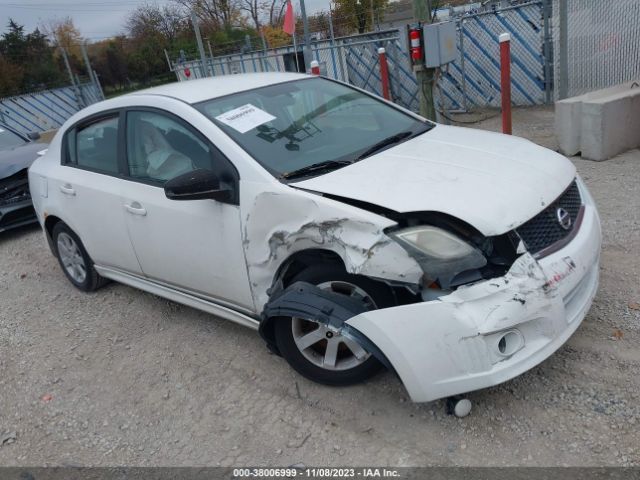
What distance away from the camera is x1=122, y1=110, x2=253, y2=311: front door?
324cm

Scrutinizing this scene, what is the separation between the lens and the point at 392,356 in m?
2.53

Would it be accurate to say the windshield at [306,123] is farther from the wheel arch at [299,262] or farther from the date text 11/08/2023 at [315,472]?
the date text 11/08/2023 at [315,472]

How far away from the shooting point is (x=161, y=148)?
12.0 ft

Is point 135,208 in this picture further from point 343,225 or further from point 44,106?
point 44,106

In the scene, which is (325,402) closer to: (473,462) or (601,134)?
(473,462)

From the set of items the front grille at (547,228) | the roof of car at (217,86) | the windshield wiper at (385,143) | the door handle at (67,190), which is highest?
the roof of car at (217,86)

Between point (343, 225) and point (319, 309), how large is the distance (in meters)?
0.44

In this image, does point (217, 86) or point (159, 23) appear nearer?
point (217, 86)

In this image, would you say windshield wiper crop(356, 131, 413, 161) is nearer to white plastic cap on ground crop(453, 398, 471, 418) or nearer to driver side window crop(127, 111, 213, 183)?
driver side window crop(127, 111, 213, 183)

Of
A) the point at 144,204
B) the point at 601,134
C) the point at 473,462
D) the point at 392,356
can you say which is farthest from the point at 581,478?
the point at 601,134

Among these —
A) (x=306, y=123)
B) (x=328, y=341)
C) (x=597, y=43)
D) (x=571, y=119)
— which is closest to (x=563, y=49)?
(x=597, y=43)

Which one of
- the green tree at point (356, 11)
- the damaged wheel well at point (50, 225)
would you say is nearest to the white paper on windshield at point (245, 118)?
the damaged wheel well at point (50, 225)

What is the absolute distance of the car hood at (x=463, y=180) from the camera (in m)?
2.57

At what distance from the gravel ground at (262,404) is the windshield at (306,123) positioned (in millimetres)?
1273
